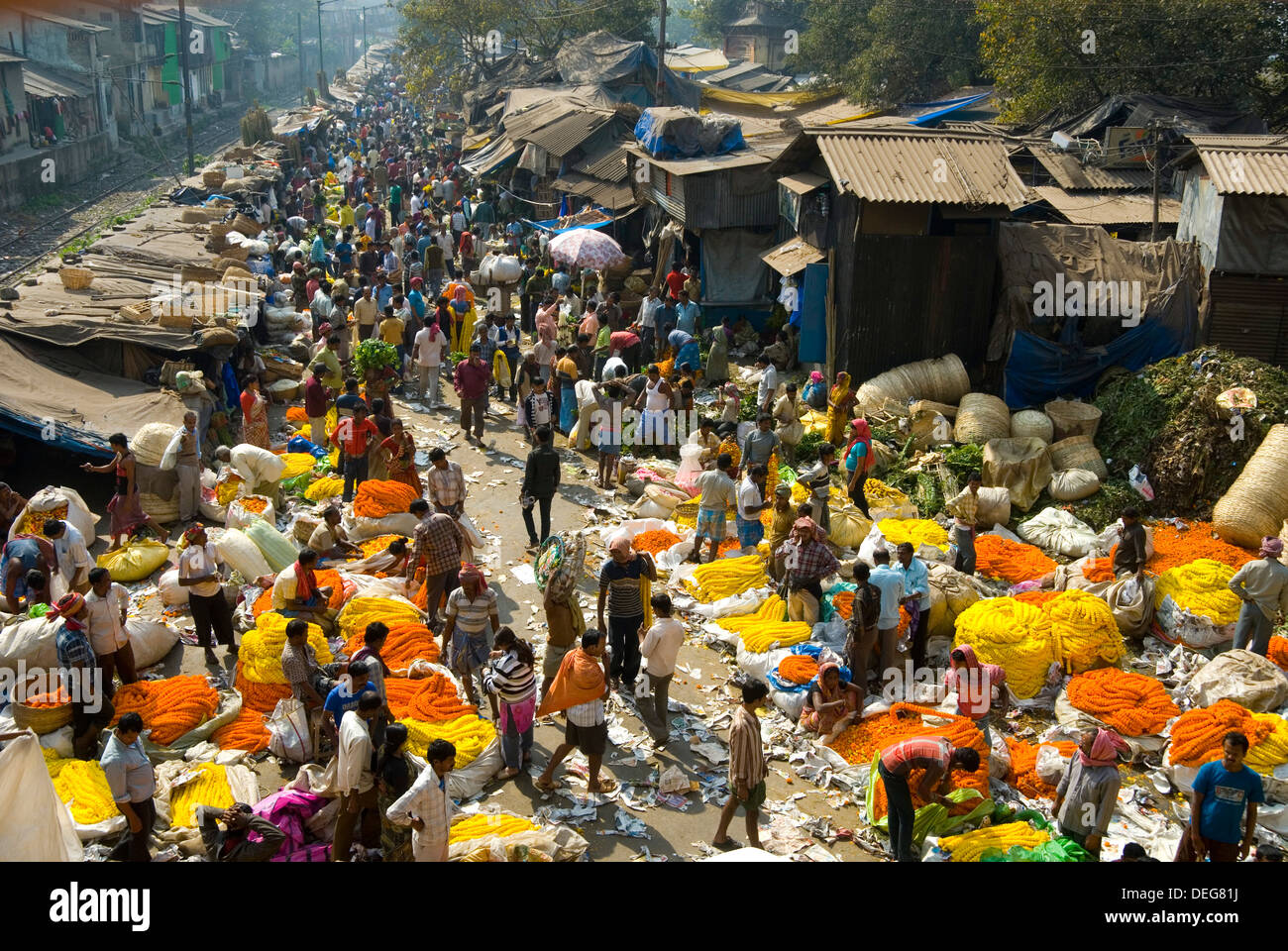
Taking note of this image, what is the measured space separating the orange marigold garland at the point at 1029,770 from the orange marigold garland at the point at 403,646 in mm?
4459

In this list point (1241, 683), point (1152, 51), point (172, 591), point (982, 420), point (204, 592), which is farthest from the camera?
point (1152, 51)

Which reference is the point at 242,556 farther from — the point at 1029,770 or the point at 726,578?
the point at 1029,770

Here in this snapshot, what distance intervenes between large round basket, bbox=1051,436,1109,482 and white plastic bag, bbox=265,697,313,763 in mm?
8814

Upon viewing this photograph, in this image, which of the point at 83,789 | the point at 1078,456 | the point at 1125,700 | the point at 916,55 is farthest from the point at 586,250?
the point at 916,55

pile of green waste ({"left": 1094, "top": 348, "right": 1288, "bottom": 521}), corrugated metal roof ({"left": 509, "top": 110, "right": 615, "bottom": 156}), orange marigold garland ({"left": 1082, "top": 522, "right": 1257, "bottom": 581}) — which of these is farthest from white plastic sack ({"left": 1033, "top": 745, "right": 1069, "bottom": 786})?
corrugated metal roof ({"left": 509, "top": 110, "right": 615, "bottom": 156})

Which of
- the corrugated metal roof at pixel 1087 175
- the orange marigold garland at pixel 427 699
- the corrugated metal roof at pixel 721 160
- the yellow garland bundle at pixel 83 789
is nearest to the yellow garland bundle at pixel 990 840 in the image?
the orange marigold garland at pixel 427 699

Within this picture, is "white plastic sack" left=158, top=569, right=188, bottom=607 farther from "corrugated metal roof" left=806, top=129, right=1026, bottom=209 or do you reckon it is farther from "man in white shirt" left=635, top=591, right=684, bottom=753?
"corrugated metal roof" left=806, top=129, right=1026, bottom=209

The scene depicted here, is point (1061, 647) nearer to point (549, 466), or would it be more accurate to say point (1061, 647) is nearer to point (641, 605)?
point (641, 605)

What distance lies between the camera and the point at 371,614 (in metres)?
9.47

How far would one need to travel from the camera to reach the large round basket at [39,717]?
7773mm

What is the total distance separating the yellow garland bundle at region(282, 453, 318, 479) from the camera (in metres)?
12.9

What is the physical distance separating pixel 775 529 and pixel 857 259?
215 inches

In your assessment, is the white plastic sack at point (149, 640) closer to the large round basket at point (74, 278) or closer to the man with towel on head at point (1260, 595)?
the man with towel on head at point (1260, 595)

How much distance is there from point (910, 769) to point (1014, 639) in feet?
9.52
